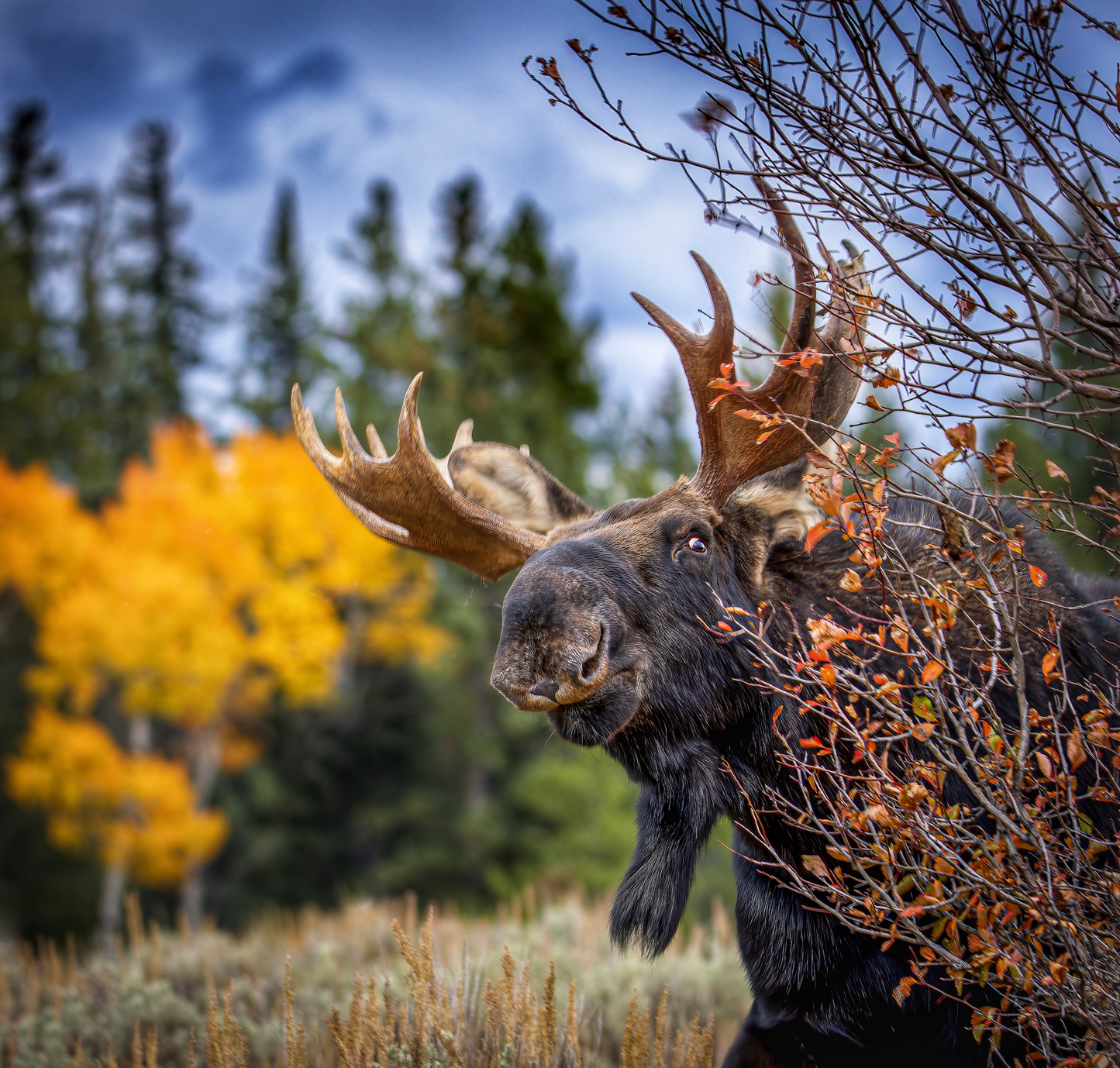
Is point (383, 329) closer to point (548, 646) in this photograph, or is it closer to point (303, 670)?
point (303, 670)

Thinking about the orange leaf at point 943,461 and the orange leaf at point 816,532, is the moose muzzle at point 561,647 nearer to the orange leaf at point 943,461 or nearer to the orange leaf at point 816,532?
the orange leaf at point 816,532

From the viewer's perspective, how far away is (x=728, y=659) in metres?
2.75

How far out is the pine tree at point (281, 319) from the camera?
24922mm

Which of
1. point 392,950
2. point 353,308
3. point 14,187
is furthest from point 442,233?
point 14,187

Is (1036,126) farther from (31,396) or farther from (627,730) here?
(31,396)

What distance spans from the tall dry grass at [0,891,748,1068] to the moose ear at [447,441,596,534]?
162 centimetres

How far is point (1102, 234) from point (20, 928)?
65.7ft

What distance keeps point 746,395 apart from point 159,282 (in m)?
28.4

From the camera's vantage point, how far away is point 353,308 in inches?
747

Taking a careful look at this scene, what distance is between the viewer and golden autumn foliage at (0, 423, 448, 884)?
14.8 meters

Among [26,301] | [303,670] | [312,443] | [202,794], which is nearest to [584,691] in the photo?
[312,443]

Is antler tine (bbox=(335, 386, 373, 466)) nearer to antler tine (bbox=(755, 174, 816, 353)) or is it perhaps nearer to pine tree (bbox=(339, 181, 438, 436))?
antler tine (bbox=(755, 174, 816, 353))

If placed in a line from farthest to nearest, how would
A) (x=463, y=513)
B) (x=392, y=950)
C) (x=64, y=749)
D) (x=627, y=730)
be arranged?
1. (x=64, y=749)
2. (x=392, y=950)
3. (x=463, y=513)
4. (x=627, y=730)

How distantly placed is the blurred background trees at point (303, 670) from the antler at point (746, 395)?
31.1 ft
